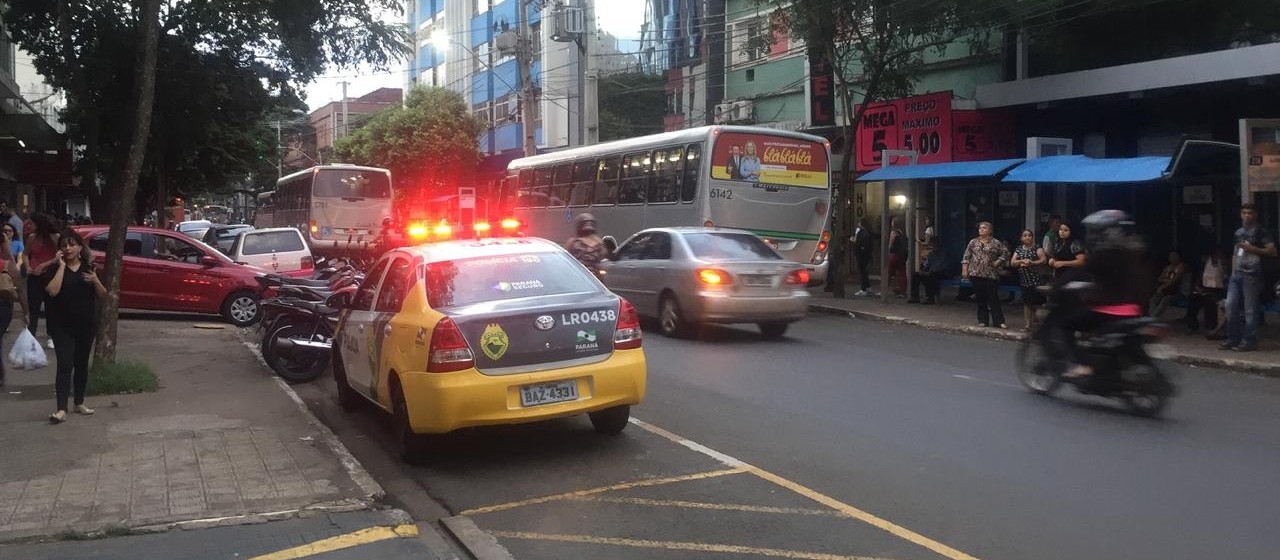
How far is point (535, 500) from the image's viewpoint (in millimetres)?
6250

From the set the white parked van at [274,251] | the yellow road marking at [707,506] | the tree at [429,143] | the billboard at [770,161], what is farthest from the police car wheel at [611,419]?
the tree at [429,143]

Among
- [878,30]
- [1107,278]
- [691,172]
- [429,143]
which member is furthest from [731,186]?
[429,143]

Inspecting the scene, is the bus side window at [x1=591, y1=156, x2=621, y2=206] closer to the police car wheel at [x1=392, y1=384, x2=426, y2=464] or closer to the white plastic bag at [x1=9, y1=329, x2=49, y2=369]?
the white plastic bag at [x1=9, y1=329, x2=49, y2=369]

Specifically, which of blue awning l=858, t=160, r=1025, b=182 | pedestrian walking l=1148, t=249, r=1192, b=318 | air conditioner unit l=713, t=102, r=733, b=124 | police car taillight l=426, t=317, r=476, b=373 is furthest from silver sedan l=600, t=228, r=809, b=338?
air conditioner unit l=713, t=102, r=733, b=124

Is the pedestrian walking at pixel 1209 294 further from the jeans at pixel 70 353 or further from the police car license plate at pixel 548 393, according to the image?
the jeans at pixel 70 353

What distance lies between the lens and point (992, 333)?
14828 millimetres

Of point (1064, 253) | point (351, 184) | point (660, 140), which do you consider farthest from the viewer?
point (351, 184)

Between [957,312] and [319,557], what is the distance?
1423cm

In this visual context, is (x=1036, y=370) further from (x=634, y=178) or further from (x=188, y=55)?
(x=188, y=55)

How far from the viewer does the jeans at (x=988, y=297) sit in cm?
1498

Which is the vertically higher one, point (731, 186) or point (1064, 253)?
point (731, 186)

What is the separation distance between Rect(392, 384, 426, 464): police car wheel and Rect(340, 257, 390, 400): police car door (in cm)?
60

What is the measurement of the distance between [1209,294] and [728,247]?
6408 mm

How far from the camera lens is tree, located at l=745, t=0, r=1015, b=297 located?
1848cm
